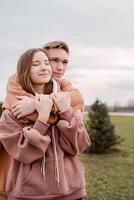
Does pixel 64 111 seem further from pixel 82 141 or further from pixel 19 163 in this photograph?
pixel 19 163

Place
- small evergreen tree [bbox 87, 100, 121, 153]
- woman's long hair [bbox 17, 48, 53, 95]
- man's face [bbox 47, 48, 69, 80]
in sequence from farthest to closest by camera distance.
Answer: small evergreen tree [bbox 87, 100, 121, 153]
man's face [bbox 47, 48, 69, 80]
woman's long hair [bbox 17, 48, 53, 95]

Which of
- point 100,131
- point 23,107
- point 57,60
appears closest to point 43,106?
point 23,107

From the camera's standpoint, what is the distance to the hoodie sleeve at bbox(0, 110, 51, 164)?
92.3 inches

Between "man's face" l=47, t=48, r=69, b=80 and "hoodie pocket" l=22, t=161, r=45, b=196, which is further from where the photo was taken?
"man's face" l=47, t=48, r=69, b=80

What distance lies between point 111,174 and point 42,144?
250 inches

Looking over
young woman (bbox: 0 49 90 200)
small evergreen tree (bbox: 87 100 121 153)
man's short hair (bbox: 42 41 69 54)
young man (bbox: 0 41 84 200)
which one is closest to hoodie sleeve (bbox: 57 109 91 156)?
young woman (bbox: 0 49 90 200)

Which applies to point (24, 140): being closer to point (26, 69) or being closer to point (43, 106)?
point (43, 106)

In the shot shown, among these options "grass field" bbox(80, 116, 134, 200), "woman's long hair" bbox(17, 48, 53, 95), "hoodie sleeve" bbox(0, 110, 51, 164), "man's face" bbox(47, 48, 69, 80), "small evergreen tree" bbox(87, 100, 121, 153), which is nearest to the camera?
"hoodie sleeve" bbox(0, 110, 51, 164)

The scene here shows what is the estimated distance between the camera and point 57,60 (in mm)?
2643

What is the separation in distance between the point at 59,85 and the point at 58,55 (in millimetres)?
Answer: 184

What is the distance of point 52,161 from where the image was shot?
2.41 meters

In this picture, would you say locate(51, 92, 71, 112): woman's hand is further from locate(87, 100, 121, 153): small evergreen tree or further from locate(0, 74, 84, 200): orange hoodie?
locate(87, 100, 121, 153): small evergreen tree

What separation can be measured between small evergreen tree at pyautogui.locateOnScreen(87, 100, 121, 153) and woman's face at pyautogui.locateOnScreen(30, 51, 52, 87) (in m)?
8.95

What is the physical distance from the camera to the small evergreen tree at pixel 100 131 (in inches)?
452
